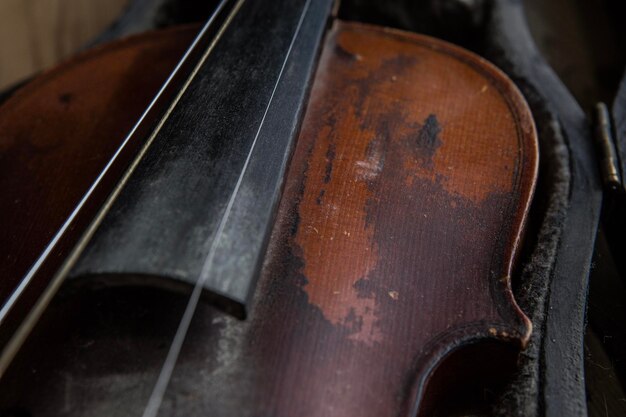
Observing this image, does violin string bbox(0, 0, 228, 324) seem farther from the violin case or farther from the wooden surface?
the wooden surface

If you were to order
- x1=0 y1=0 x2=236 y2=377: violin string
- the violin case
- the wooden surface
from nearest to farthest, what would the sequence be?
x1=0 y1=0 x2=236 y2=377: violin string → the violin case → the wooden surface

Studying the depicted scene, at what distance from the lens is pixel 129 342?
616mm

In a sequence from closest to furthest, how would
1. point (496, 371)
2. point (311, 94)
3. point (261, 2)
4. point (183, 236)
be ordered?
1. point (183, 236)
2. point (496, 371)
3. point (311, 94)
4. point (261, 2)

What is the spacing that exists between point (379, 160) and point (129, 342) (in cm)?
45

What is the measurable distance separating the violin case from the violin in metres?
0.07

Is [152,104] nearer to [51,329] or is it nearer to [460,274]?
[51,329]

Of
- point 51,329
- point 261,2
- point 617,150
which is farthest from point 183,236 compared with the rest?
point 617,150

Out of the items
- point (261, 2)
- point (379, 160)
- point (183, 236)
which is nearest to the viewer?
point (183, 236)

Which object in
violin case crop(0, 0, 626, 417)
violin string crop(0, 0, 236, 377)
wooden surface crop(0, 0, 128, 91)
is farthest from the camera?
wooden surface crop(0, 0, 128, 91)

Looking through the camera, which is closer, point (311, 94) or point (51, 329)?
point (51, 329)

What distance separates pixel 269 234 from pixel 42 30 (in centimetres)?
173

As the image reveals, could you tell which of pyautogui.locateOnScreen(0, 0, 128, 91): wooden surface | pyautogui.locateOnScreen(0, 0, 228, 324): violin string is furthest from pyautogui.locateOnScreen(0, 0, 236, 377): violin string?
pyautogui.locateOnScreen(0, 0, 128, 91): wooden surface

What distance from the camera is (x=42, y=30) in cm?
194

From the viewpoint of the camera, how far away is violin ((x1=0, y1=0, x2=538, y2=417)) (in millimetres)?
588
